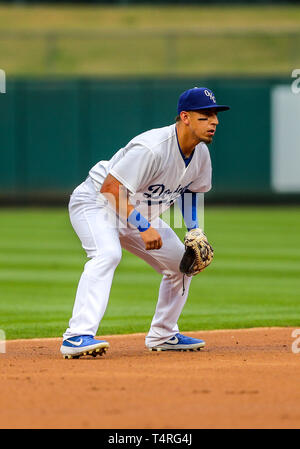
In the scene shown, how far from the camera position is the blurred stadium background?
22.2 metres

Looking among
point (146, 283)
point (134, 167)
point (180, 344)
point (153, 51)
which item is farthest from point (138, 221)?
point (153, 51)

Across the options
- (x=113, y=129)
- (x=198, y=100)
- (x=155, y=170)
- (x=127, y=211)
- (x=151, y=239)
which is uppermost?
(x=198, y=100)

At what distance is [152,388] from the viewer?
4945 millimetres

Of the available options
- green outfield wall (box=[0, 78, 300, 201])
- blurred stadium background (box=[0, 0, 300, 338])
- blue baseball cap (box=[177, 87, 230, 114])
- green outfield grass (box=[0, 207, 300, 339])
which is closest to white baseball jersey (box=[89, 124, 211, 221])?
blue baseball cap (box=[177, 87, 230, 114])

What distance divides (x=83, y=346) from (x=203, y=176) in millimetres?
1443

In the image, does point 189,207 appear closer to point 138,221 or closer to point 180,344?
point 138,221

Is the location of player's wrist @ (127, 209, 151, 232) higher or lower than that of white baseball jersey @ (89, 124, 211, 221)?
lower

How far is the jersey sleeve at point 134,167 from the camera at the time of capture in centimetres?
595

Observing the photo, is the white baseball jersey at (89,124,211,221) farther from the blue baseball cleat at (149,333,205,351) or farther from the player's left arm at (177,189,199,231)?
the blue baseball cleat at (149,333,205,351)

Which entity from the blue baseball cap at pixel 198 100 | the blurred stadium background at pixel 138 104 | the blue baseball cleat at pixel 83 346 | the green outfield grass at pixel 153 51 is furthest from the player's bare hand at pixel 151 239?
the green outfield grass at pixel 153 51

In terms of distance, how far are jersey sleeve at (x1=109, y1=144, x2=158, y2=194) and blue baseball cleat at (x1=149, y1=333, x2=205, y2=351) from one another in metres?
1.23

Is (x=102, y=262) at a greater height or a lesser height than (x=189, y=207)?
lesser

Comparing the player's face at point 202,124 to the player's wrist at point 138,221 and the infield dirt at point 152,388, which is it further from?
the infield dirt at point 152,388
